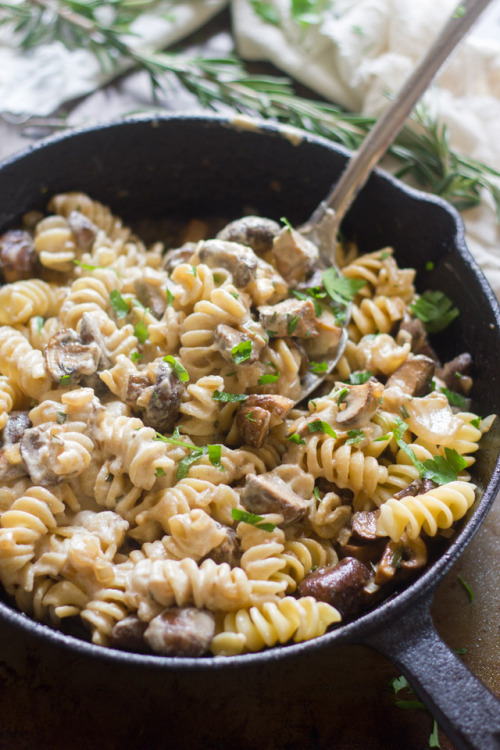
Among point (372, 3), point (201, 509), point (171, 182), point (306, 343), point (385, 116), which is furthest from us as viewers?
point (372, 3)

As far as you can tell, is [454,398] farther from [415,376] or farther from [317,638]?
[317,638]

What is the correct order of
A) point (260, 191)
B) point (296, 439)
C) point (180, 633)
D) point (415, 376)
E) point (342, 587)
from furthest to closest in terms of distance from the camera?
1. point (260, 191)
2. point (415, 376)
3. point (296, 439)
4. point (342, 587)
5. point (180, 633)

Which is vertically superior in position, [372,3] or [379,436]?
[372,3]

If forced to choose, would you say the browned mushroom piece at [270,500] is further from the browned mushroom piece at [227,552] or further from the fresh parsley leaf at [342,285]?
the fresh parsley leaf at [342,285]

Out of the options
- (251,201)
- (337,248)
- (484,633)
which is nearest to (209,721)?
(484,633)

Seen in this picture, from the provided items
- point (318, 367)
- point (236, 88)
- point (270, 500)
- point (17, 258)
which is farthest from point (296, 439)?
point (236, 88)

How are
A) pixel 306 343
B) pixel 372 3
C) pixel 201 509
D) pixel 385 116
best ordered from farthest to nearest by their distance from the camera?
pixel 372 3
pixel 385 116
pixel 306 343
pixel 201 509

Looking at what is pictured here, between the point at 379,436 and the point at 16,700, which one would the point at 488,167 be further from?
the point at 16,700
